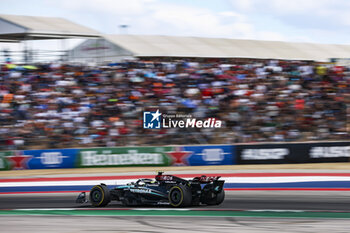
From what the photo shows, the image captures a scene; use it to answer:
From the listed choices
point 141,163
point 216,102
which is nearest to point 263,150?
point 216,102

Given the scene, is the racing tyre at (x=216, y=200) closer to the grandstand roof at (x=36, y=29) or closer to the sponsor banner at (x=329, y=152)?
the sponsor banner at (x=329, y=152)

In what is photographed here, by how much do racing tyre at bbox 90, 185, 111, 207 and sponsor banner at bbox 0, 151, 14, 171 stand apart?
379 inches

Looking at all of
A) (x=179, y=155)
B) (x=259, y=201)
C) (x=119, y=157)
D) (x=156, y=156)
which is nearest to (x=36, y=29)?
(x=119, y=157)

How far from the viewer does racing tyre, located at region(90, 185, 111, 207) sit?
1180cm

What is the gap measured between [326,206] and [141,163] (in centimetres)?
993

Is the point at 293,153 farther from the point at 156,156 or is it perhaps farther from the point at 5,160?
the point at 5,160

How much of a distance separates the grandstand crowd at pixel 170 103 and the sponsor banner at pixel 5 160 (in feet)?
1.07

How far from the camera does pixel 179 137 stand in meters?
19.8

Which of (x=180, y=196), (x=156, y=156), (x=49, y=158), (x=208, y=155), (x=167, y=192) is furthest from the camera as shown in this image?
(x=49, y=158)

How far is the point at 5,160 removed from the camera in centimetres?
2069

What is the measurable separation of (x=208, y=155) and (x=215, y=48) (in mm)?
9461

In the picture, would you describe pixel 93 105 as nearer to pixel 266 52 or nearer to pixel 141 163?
pixel 141 163

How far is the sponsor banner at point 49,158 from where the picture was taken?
2036cm

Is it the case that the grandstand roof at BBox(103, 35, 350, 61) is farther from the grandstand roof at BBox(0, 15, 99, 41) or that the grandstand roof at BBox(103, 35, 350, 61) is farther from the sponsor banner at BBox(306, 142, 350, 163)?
the sponsor banner at BBox(306, 142, 350, 163)
